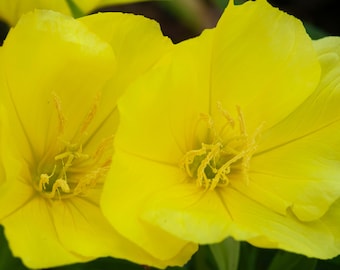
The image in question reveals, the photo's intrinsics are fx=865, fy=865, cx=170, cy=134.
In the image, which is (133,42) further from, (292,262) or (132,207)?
(292,262)

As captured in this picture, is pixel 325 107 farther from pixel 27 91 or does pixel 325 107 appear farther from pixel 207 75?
pixel 27 91

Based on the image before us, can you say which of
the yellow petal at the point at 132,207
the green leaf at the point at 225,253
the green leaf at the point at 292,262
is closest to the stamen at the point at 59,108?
the yellow petal at the point at 132,207

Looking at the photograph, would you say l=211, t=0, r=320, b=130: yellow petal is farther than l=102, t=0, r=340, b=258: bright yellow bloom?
Yes

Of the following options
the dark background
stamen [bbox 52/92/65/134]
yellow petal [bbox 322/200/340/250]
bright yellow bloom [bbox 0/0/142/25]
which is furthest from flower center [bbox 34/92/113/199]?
the dark background

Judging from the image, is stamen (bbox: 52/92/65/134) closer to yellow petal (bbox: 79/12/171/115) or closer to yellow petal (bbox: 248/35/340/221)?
yellow petal (bbox: 79/12/171/115)

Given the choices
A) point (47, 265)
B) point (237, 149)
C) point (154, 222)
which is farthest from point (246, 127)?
point (47, 265)

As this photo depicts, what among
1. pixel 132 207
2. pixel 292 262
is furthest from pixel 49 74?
pixel 292 262

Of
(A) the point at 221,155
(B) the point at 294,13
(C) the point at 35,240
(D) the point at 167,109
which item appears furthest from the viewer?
(B) the point at 294,13
